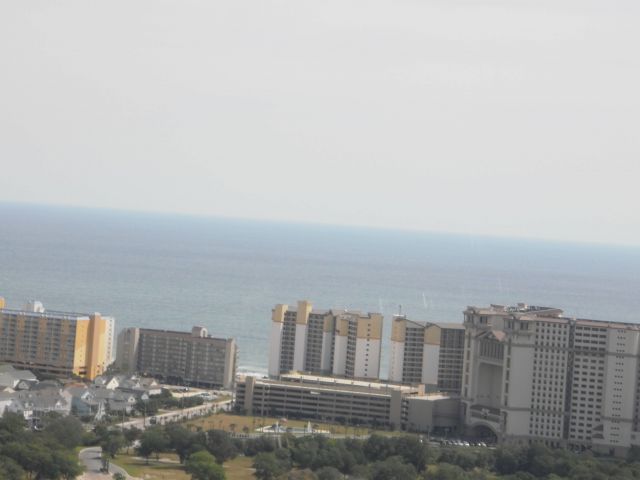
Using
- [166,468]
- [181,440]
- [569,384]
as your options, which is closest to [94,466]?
[166,468]

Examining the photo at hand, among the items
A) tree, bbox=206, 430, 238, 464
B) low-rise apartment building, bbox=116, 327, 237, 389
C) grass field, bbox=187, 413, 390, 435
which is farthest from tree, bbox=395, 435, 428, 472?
low-rise apartment building, bbox=116, 327, 237, 389

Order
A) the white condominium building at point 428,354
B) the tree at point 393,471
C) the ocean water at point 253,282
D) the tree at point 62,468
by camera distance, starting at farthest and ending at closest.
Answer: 1. the ocean water at point 253,282
2. the white condominium building at point 428,354
3. the tree at point 393,471
4. the tree at point 62,468

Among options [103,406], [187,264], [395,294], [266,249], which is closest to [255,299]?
[395,294]

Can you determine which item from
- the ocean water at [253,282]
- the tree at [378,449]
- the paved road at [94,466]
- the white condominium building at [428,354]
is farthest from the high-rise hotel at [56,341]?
the tree at [378,449]

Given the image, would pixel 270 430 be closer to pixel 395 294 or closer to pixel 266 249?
pixel 395 294

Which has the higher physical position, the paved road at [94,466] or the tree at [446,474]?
the tree at [446,474]

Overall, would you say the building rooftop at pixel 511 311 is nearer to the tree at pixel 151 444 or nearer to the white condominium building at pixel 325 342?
the white condominium building at pixel 325 342

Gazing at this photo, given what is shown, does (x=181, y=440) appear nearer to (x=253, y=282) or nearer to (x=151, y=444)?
(x=151, y=444)
